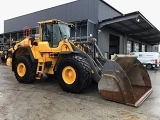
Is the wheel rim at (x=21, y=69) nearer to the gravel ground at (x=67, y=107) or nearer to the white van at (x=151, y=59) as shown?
the gravel ground at (x=67, y=107)

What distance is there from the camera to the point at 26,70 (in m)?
7.91

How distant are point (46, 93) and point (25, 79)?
200 cm

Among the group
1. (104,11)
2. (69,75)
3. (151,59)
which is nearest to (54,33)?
(69,75)

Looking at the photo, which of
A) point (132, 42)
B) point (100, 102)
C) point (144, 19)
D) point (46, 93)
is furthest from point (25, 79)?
point (132, 42)

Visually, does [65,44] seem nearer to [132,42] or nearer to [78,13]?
[78,13]

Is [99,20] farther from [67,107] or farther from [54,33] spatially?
[67,107]

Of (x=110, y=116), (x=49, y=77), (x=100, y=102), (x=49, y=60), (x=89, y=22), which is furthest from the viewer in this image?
(x=89, y=22)

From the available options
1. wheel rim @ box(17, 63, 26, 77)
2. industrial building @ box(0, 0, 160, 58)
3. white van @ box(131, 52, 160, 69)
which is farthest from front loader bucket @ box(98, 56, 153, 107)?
white van @ box(131, 52, 160, 69)

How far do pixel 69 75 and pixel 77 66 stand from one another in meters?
0.58

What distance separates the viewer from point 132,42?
85.5ft

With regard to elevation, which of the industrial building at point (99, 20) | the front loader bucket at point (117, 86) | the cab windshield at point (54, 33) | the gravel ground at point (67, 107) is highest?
the industrial building at point (99, 20)

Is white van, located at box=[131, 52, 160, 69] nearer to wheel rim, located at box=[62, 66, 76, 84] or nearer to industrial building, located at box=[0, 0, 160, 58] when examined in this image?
industrial building, located at box=[0, 0, 160, 58]

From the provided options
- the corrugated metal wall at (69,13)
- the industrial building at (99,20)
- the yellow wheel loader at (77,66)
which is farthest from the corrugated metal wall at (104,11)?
the yellow wheel loader at (77,66)

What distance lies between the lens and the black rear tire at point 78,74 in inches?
239
